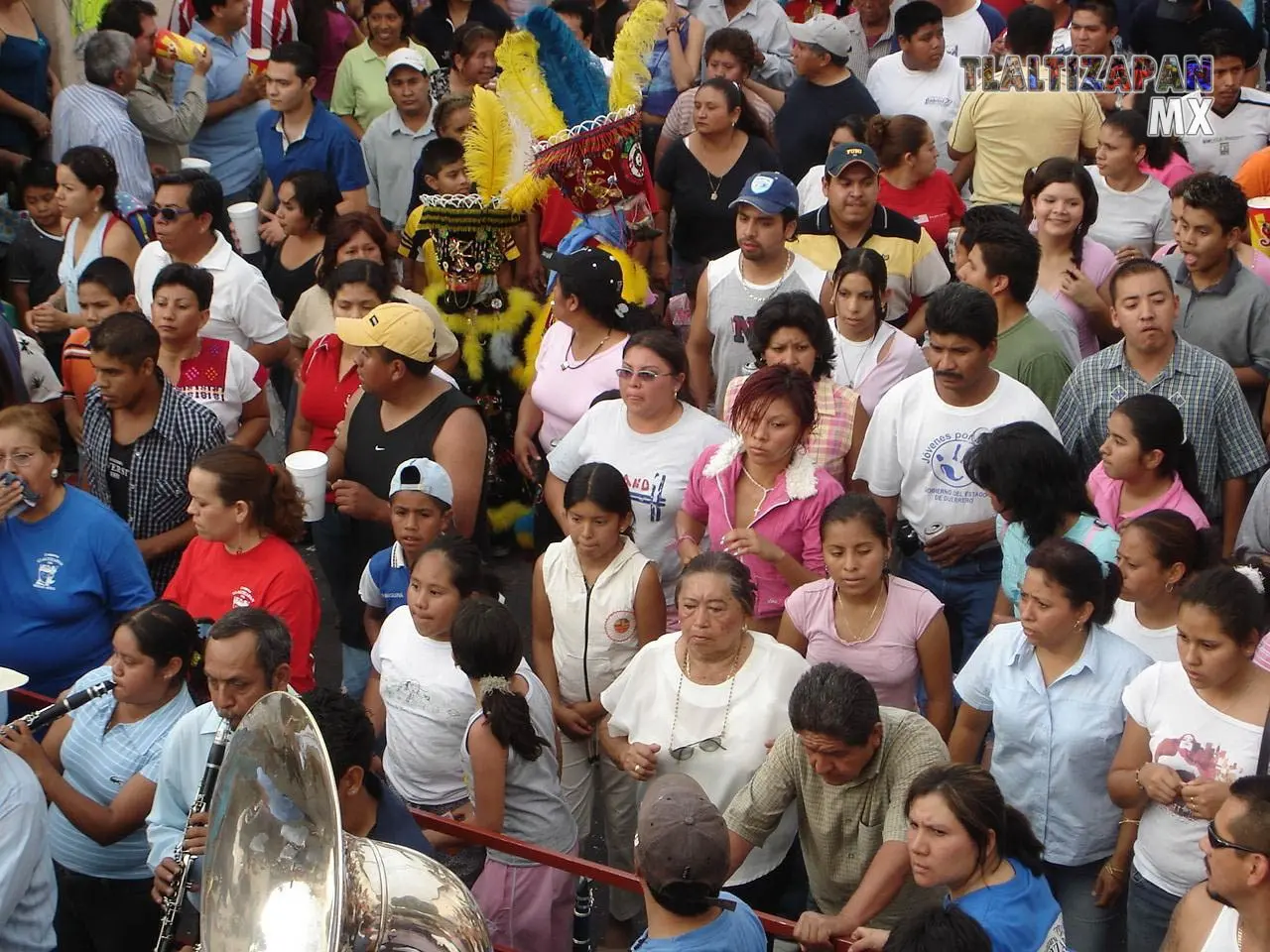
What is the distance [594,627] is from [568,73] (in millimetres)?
3501

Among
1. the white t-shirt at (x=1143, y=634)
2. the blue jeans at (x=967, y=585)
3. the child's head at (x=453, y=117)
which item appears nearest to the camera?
the white t-shirt at (x=1143, y=634)

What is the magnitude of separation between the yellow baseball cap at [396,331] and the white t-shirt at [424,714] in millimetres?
1410

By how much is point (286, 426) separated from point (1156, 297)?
14.4ft

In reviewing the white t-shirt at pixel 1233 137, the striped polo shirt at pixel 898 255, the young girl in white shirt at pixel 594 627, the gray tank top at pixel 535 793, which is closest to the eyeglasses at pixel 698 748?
the gray tank top at pixel 535 793

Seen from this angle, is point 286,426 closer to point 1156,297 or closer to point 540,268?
point 540,268

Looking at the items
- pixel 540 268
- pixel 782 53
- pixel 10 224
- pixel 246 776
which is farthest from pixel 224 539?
pixel 782 53

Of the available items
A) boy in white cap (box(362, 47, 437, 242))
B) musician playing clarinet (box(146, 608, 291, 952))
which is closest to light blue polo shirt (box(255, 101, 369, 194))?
boy in white cap (box(362, 47, 437, 242))

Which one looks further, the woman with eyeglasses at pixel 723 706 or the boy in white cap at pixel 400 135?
the boy in white cap at pixel 400 135

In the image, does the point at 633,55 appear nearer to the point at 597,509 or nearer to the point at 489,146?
the point at 489,146

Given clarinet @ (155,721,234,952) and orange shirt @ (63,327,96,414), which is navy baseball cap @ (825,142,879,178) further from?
clarinet @ (155,721,234,952)

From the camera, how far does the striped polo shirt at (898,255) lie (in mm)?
7223

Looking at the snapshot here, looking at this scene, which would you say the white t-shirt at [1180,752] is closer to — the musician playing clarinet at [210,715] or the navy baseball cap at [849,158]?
the musician playing clarinet at [210,715]

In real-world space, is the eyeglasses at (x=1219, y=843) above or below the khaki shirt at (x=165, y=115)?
below

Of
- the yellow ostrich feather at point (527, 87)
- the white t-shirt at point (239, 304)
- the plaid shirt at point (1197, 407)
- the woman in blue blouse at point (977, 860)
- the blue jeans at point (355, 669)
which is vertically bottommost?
the blue jeans at point (355, 669)
